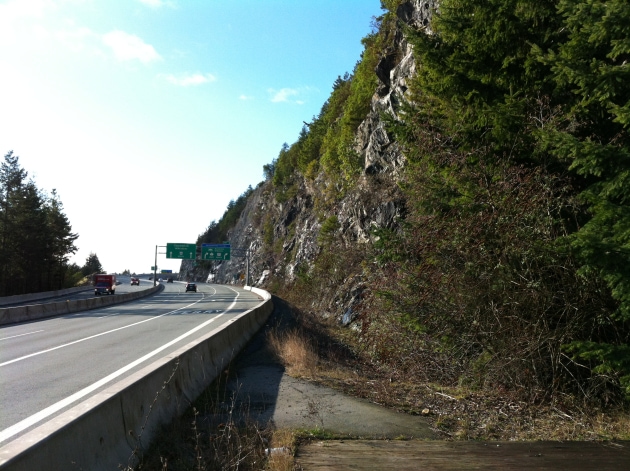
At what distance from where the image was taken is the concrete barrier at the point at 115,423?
378 cm

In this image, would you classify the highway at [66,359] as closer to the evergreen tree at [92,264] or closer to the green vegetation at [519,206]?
the green vegetation at [519,206]

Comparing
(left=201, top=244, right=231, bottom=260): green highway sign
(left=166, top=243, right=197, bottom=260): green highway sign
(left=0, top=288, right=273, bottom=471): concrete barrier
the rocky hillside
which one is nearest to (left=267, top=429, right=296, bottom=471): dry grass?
(left=0, top=288, right=273, bottom=471): concrete barrier

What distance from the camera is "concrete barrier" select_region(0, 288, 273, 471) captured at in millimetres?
3783

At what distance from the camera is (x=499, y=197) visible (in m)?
8.97

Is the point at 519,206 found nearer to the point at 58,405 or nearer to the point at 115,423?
the point at 115,423

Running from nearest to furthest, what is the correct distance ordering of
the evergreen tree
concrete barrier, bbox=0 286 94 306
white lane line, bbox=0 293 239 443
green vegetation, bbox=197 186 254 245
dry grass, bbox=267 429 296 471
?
dry grass, bbox=267 429 296 471 → white lane line, bbox=0 293 239 443 → concrete barrier, bbox=0 286 94 306 → the evergreen tree → green vegetation, bbox=197 186 254 245

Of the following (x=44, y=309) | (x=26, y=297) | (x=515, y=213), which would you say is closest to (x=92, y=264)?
(x=26, y=297)

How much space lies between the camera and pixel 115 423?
515 cm

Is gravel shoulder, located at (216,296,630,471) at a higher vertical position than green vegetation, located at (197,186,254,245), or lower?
lower

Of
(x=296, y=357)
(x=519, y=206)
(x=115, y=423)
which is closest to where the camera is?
(x=115, y=423)

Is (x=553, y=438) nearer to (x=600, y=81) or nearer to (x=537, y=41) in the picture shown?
(x=600, y=81)

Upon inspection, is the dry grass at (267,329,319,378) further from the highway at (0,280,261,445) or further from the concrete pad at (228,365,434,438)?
the highway at (0,280,261,445)

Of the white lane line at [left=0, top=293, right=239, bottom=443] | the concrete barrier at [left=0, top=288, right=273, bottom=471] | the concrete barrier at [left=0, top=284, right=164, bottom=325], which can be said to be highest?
the concrete barrier at [left=0, top=288, right=273, bottom=471]

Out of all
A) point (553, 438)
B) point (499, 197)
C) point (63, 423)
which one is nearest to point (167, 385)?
point (63, 423)
